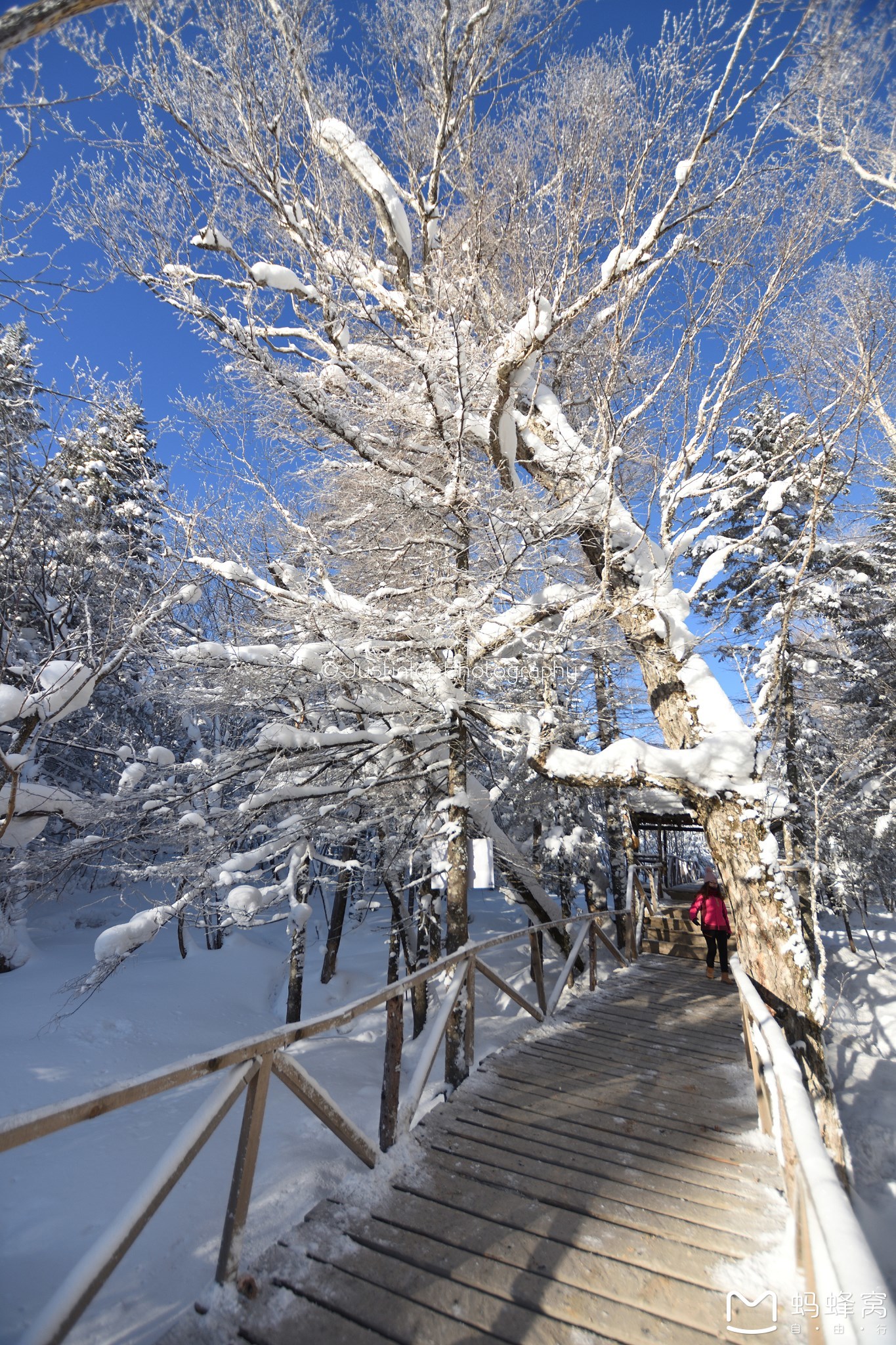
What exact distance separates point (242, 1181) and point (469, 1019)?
2.99 meters

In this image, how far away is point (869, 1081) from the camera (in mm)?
9672

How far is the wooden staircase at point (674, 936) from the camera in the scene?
42.3 ft

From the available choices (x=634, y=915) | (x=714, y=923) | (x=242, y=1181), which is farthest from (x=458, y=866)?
(x=634, y=915)

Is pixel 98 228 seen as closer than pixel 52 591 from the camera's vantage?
Yes

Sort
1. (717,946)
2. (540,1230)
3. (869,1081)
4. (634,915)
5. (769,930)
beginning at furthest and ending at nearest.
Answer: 1. (634,915)
2. (717,946)
3. (869,1081)
4. (769,930)
5. (540,1230)

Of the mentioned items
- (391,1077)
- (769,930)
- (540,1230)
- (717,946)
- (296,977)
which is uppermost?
(769,930)

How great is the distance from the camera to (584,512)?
20.2ft

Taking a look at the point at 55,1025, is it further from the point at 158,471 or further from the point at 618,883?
the point at 158,471

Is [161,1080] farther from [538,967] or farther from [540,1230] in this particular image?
[538,967]

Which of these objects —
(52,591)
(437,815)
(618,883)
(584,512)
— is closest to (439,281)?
(584,512)

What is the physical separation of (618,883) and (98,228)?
1858 cm

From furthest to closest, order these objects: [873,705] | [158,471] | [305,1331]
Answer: [158,471], [873,705], [305,1331]

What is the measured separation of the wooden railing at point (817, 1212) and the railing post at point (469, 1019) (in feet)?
7.56

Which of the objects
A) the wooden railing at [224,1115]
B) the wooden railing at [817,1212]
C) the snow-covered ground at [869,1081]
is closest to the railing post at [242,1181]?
the wooden railing at [224,1115]
